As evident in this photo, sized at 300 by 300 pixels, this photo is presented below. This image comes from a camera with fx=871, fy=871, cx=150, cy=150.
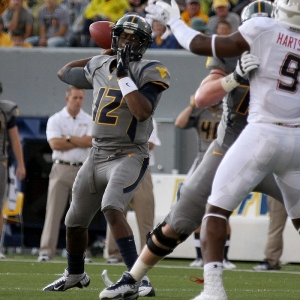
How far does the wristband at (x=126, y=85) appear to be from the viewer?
17.8 ft

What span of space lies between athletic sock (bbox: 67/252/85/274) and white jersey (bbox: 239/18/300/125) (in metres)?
1.68

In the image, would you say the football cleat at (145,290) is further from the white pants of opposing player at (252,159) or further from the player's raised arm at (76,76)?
the player's raised arm at (76,76)

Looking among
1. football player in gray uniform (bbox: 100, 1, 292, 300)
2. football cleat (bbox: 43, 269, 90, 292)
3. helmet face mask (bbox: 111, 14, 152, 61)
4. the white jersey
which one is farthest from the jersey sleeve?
football cleat (bbox: 43, 269, 90, 292)

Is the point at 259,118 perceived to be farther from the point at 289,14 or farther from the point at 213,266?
the point at 213,266

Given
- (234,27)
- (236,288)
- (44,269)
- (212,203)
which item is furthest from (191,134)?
(212,203)

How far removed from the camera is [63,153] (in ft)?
31.5

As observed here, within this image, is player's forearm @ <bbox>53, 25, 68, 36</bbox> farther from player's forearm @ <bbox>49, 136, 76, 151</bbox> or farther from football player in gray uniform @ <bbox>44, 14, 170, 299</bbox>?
football player in gray uniform @ <bbox>44, 14, 170, 299</bbox>

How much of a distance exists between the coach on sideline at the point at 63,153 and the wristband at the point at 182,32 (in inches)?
187

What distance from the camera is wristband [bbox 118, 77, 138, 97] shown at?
5.43 metres

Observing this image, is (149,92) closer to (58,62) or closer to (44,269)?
(44,269)

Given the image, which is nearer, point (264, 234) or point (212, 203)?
point (212, 203)

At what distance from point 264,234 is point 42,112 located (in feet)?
12.2

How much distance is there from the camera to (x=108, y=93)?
569 centimetres

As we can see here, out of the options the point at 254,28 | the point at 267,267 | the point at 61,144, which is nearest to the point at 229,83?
the point at 254,28
